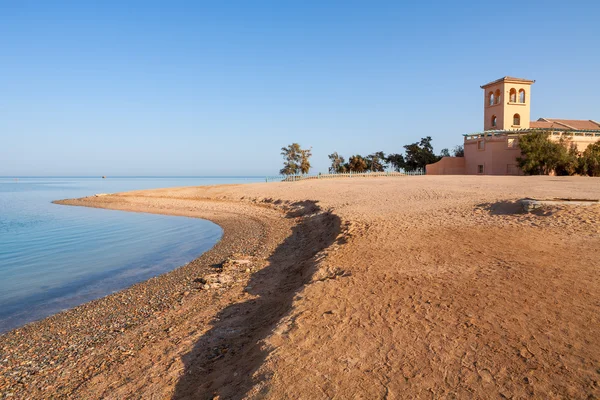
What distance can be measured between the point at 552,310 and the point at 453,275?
6.34 ft

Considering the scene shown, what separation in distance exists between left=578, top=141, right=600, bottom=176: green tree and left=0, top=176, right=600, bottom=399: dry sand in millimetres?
25844

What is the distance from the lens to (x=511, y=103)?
41.3 m

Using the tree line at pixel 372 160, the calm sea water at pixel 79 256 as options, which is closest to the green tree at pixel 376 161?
the tree line at pixel 372 160

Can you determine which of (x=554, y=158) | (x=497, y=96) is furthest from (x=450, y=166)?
(x=554, y=158)

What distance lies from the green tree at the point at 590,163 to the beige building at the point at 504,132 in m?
2.49

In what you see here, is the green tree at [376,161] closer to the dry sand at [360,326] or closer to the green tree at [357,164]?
the green tree at [357,164]

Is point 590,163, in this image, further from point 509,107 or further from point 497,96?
point 497,96

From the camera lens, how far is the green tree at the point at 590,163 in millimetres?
31328

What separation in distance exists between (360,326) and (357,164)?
160ft

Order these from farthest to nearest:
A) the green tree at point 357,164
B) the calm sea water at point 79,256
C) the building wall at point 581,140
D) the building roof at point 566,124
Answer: the green tree at point 357,164 < the building roof at point 566,124 < the building wall at point 581,140 < the calm sea water at point 79,256

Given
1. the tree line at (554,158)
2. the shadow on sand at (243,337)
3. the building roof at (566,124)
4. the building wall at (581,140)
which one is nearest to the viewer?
the shadow on sand at (243,337)

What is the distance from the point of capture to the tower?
41.0m

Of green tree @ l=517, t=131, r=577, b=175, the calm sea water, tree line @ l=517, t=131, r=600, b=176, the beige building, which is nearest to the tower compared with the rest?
the beige building

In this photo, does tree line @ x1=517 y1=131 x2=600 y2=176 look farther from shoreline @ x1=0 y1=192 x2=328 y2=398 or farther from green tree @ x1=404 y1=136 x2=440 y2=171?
shoreline @ x1=0 y1=192 x2=328 y2=398
